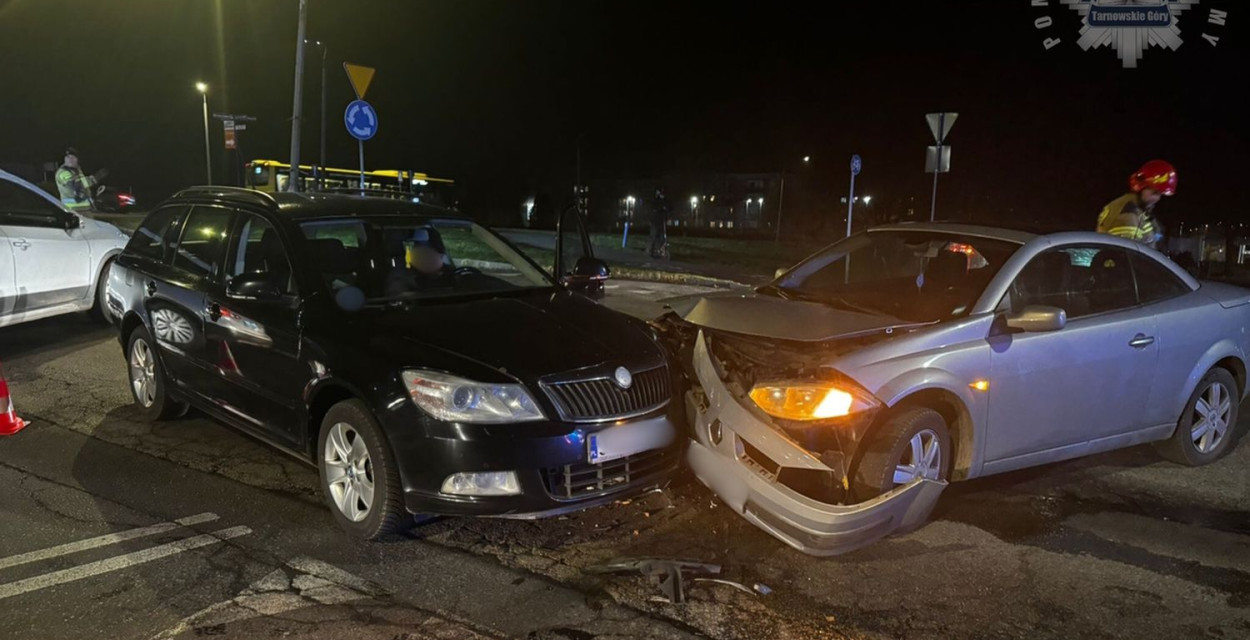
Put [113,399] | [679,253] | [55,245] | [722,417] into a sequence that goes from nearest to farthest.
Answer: [722,417]
[113,399]
[55,245]
[679,253]

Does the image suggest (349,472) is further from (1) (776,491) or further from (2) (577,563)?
(1) (776,491)

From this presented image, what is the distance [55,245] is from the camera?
25.9 feet

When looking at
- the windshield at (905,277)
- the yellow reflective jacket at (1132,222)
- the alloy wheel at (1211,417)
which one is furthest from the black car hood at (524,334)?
the yellow reflective jacket at (1132,222)

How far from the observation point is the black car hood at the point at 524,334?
3689mm

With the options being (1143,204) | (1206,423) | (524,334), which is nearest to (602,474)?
(524,334)

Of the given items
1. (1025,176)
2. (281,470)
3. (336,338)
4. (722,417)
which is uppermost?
(1025,176)

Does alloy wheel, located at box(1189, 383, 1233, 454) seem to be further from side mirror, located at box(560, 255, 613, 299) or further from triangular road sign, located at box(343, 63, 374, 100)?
triangular road sign, located at box(343, 63, 374, 100)

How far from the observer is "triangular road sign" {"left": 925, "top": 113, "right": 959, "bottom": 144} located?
439 inches

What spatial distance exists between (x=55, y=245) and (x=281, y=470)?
16.4 feet

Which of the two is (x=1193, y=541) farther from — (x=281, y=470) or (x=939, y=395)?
(x=281, y=470)

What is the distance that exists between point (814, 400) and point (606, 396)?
95 cm

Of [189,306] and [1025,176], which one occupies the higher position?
[1025,176]

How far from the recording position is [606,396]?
147 inches

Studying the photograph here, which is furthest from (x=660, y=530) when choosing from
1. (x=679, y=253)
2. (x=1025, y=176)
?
(x=1025, y=176)
